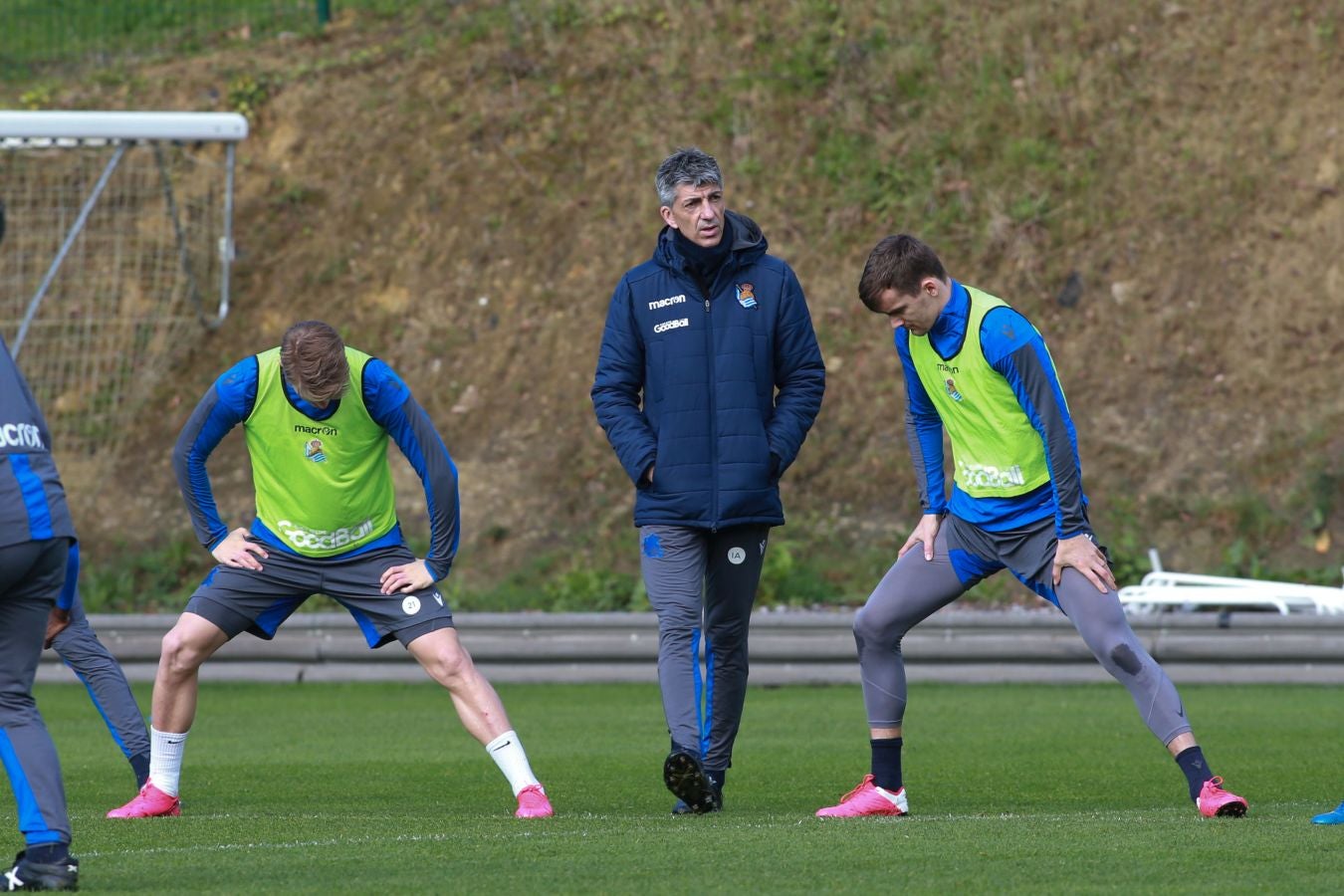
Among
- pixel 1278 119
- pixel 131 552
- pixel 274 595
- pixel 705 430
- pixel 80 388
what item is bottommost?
pixel 131 552

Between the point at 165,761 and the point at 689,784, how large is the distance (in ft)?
6.76

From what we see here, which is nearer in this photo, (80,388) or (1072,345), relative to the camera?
(1072,345)

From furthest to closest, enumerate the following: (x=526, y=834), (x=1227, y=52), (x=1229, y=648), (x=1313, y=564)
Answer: (x=1227, y=52) → (x=1313, y=564) → (x=1229, y=648) → (x=526, y=834)

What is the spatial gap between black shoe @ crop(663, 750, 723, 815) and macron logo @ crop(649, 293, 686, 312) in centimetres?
170

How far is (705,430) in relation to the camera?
7191mm

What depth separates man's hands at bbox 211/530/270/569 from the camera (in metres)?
7.17

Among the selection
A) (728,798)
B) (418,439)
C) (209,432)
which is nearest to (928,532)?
(728,798)

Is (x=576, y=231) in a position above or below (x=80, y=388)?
above

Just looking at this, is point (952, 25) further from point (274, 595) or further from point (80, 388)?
point (274, 595)

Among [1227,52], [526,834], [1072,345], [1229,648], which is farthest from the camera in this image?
[1227,52]

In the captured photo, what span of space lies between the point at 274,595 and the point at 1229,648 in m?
7.27

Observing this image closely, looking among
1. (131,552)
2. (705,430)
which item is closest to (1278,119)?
(131,552)

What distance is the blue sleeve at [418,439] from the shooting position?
705 centimetres

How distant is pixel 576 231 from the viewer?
19.3 meters
